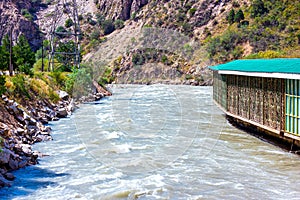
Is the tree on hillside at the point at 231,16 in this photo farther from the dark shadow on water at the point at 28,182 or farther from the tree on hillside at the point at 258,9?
the dark shadow on water at the point at 28,182

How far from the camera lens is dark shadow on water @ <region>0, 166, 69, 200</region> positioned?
369 inches

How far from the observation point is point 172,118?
21.9m

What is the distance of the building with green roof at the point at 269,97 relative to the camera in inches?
472

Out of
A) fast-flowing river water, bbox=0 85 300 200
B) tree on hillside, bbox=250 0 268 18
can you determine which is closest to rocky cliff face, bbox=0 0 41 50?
tree on hillside, bbox=250 0 268 18

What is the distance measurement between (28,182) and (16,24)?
88266mm

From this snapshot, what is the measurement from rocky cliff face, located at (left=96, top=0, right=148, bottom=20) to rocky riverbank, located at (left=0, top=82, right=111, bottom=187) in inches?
2894

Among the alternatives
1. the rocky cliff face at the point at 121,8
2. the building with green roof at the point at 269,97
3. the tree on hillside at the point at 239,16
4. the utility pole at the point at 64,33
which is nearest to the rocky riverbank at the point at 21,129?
the building with green roof at the point at 269,97

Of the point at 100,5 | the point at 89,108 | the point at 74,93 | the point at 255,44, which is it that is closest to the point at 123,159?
the point at 89,108

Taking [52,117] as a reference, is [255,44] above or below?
above

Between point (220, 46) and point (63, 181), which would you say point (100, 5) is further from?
point (63, 181)

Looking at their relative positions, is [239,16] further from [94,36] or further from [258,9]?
[94,36]

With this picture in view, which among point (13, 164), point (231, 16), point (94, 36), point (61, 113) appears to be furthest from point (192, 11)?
point (13, 164)

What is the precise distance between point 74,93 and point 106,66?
33207 millimetres

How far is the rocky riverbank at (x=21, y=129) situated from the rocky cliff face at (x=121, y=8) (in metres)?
73.5
